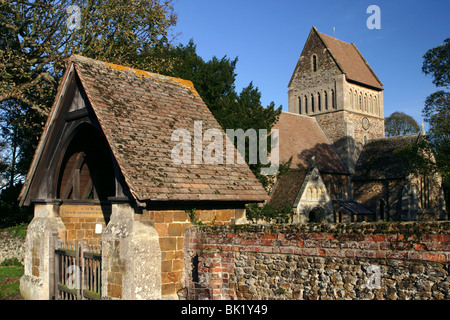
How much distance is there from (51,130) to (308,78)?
37474 millimetres

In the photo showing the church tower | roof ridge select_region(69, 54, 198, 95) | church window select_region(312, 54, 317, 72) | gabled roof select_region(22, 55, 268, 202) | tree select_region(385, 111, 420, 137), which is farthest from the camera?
tree select_region(385, 111, 420, 137)

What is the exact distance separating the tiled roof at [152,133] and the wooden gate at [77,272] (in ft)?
6.92

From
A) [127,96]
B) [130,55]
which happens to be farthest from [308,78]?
[127,96]

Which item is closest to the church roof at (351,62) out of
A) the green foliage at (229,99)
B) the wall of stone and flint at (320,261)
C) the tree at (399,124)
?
the tree at (399,124)

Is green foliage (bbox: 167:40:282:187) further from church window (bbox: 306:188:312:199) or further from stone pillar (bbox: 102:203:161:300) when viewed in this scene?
stone pillar (bbox: 102:203:161:300)

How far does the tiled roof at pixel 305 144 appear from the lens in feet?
112

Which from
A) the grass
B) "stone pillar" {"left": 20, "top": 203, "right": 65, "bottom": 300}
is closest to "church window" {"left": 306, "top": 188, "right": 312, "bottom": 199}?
the grass

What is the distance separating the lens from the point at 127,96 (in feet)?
35.0

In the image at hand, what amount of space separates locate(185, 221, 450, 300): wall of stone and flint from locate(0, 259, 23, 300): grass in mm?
5450

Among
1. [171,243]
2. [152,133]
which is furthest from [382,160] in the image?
[171,243]

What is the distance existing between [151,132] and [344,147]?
32.2 meters

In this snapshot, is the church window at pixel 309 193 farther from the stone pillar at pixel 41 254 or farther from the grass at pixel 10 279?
the stone pillar at pixel 41 254

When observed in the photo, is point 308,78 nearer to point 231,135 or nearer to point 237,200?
point 231,135

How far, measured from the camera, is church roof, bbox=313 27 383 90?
4336 cm
